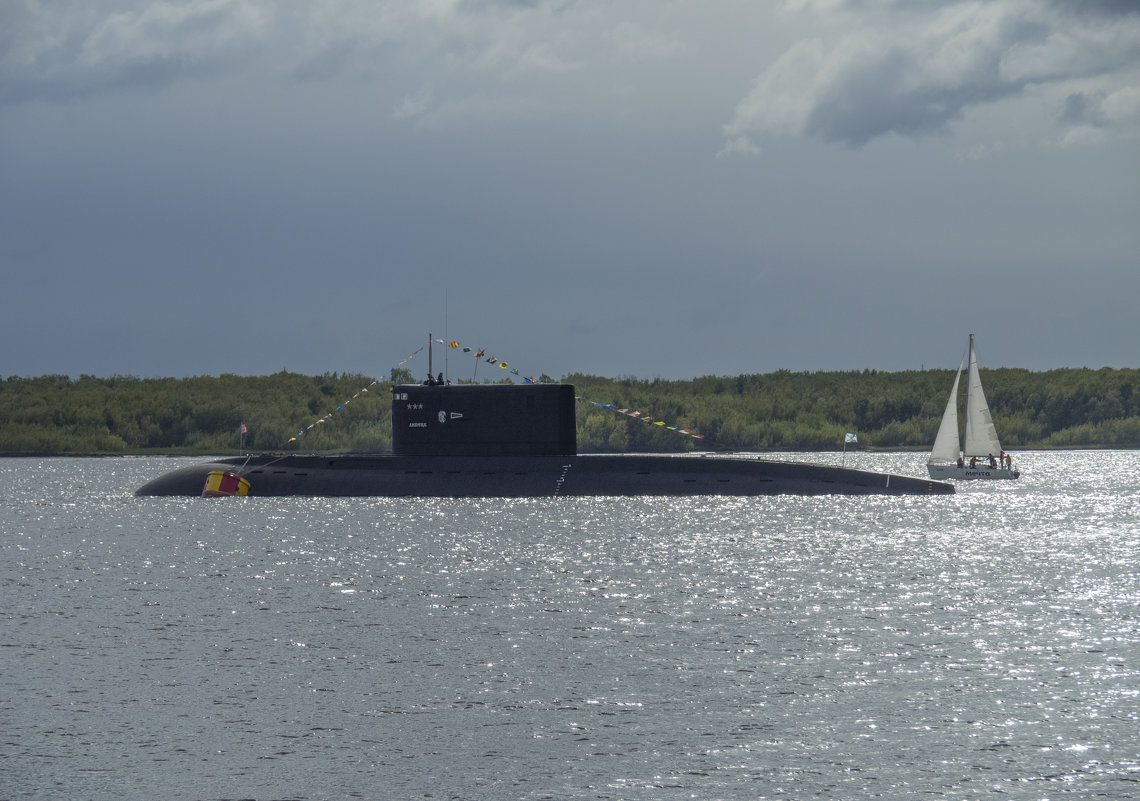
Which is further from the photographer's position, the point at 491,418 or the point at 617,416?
the point at 617,416

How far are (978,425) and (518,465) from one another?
81.0 ft

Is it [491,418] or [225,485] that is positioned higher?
[491,418]

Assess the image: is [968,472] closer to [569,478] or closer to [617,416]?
[569,478]

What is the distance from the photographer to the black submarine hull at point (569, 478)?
3578 cm

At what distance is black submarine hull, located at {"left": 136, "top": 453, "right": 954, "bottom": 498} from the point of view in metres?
35.8

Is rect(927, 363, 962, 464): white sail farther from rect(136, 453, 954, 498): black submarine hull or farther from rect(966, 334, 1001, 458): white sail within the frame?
rect(136, 453, 954, 498): black submarine hull

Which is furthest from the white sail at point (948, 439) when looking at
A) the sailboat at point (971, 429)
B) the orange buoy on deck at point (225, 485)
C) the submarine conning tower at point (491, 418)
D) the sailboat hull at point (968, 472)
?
the orange buoy on deck at point (225, 485)

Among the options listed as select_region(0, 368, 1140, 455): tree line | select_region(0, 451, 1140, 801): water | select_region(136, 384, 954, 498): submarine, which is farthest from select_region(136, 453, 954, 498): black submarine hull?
select_region(0, 368, 1140, 455): tree line

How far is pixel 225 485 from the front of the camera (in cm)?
4262

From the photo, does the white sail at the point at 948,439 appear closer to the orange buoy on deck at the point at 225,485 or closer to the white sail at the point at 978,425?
the white sail at the point at 978,425

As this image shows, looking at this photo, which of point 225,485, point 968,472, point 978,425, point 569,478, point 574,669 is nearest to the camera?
point 574,669

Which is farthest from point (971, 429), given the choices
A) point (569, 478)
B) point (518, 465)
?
point (518, 465)

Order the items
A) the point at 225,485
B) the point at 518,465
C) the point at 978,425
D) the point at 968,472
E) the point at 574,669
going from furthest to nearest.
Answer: the point at 968,472 → the point at 978,425 → the point at 225,485 → the point at 518,465 → the point at 574,669

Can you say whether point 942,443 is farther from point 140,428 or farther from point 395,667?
point 140,428
